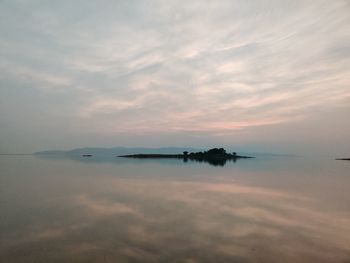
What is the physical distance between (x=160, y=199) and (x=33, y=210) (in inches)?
463

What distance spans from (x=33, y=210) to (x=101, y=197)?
751 cm

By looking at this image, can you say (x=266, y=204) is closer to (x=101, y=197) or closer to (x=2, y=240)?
(x=101, y=197)

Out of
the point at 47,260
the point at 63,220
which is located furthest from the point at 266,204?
the point at 47,260

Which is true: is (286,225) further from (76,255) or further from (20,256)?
(20,256)

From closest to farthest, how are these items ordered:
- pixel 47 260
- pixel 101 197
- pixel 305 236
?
pixel 47 260 → pixel 305 236 → pixel 101 197

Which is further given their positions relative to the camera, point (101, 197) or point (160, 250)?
point (101, 197)

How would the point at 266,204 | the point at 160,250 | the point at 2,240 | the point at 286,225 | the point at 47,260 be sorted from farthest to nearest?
the point at 266,204 → the point at 286,225 → the point at 2,240 → the point at 160,250 → the point at 47,260

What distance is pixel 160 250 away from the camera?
13883 mm

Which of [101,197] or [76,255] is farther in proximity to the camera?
[101,197]

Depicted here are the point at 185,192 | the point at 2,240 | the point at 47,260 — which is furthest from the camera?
the point at 185,192

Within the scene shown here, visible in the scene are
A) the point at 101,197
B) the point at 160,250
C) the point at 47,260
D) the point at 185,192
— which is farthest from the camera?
the point at 185,192

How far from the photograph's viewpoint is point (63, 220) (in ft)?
64.8

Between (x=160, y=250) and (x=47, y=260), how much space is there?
5404 millimetres

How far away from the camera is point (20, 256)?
12945 mm
